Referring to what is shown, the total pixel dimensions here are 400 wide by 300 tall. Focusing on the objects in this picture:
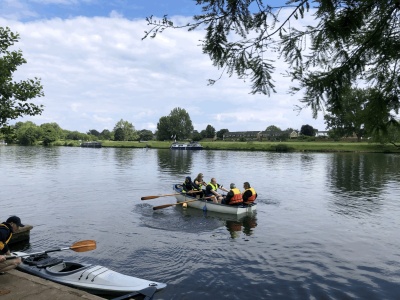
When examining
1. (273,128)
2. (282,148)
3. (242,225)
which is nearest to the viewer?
(242,225)

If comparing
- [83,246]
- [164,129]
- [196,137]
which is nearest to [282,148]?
[196,137]

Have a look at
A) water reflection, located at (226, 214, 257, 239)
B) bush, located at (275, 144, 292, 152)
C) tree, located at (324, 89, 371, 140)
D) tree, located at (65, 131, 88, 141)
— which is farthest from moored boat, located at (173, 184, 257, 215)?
tree, located at (65, 131, 88, 141)

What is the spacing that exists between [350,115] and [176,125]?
153 metres

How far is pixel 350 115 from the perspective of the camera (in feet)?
19.1

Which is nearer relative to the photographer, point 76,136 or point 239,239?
point 239,239

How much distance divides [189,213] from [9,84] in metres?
12.7

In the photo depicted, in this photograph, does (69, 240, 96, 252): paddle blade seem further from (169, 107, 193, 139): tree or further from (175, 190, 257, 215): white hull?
(169, 107, 193, 139): tree

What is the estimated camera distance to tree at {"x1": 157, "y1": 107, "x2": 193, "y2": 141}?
15725 centimetres

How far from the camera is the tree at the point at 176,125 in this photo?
157 m

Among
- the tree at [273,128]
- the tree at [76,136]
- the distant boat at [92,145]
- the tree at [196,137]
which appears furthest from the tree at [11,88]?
the tree at [76,136]

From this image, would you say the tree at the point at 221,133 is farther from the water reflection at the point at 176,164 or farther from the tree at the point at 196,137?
the water reflection at the point at 176,164

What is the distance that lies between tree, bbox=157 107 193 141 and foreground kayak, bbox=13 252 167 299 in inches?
5766

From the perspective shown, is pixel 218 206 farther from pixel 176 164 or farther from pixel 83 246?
pixel 176 164

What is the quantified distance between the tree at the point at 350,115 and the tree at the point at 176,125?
151m
